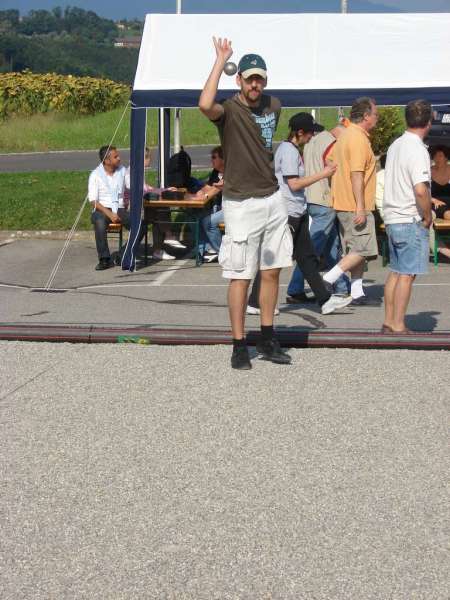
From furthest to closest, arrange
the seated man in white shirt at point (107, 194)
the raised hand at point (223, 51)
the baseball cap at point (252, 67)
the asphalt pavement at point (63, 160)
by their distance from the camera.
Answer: the asphalt pavement at point (63, 160) < the seated man in white shirt at point (107, 194) < the baseball cap at point (252, 67) < the raised hand at point (223, 51)

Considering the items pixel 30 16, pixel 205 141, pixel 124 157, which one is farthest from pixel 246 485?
pixel 30 16

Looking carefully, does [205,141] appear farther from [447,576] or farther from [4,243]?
[447,576]

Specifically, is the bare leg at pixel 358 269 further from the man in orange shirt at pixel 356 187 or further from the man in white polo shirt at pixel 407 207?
the man in white polo shirt at pixel 407 207

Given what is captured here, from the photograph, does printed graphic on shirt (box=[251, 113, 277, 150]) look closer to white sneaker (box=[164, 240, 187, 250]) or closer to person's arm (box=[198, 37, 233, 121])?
person's arm (box=[198, 37, 233, 121])

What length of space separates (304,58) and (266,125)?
7.10 metres

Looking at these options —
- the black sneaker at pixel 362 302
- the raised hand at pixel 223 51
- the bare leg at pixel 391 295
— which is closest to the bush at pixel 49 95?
the black sneaker at pixel 362 302

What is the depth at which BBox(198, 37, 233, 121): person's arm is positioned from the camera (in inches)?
265

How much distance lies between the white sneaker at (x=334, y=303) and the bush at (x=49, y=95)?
33.7 metres

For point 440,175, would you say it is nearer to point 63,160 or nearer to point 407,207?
point 407,207

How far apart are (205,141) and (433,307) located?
990 inches

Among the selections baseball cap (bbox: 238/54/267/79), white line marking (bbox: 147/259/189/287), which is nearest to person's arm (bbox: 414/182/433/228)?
baseball cap (bbox: 238/54/267/79)

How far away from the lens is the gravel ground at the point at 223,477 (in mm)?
4281

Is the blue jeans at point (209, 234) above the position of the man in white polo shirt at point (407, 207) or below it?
below

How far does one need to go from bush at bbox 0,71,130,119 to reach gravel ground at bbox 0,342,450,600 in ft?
119
